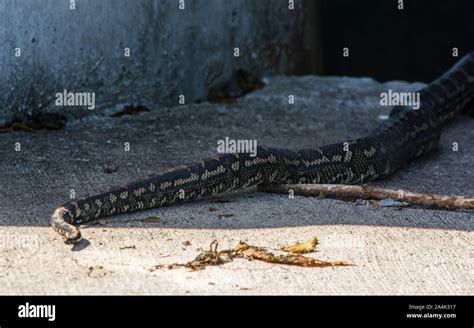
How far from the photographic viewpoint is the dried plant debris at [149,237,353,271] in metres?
7.65

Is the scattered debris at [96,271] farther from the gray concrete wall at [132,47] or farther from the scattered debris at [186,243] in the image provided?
the gray concrete wall at [132,47]

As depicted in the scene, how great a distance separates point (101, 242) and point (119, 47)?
526 cm

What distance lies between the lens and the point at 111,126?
40.4 feet

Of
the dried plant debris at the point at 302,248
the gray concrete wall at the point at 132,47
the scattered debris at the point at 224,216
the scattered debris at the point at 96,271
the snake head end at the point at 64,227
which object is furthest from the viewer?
the gray concrete wall at the point at 132,47

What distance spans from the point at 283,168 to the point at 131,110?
346 cm

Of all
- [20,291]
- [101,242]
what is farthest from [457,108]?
[20,291]

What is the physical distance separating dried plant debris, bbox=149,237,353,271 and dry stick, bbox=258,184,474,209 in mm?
1751

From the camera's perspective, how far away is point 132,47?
1302 cm

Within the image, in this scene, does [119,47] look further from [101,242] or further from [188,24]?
[101,242]

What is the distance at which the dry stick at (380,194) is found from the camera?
9609 millimetres

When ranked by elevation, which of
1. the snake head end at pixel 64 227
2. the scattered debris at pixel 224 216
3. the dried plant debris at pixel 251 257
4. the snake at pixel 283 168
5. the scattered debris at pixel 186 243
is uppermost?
the snake at pixel 283 168

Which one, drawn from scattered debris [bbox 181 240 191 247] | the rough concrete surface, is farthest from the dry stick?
scattered debris [bbox 181 240 191 247]

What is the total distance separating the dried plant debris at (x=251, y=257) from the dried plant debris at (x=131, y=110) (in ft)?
17.0

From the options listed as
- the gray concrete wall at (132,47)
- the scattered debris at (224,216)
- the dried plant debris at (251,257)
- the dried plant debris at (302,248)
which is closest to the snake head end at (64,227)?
the dried plant debris at (251,257)
